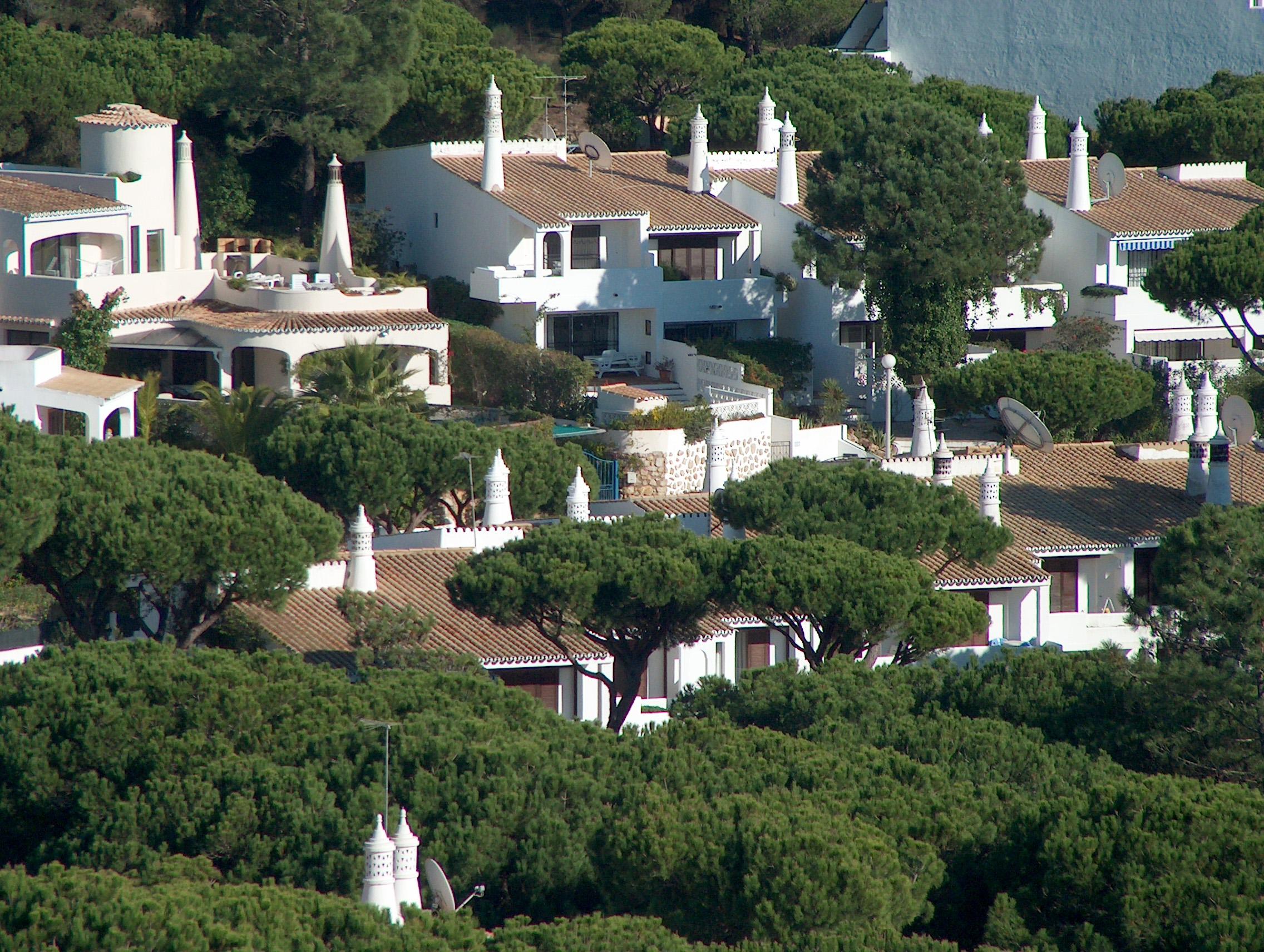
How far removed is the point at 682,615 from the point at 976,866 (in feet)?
35.4

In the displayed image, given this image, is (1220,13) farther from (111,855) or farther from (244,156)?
(111,855)

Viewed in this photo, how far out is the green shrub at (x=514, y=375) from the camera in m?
55.9

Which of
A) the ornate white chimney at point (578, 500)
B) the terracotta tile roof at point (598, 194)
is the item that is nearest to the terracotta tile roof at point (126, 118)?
the terracotta tile roof at point (598, 194)

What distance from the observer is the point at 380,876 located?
2486cm

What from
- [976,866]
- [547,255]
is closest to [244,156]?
[547,255]

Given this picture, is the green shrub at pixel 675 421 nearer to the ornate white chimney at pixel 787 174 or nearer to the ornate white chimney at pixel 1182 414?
the ornate white chimney at pixel 1182 414

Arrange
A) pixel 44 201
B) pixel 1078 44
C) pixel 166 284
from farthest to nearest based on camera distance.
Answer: pixel 1078 44, pixel 166 284, pixel 44 201

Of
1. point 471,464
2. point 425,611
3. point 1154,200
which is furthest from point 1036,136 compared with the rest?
point 425,611

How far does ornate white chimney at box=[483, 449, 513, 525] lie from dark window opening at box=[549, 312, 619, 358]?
1847 cm

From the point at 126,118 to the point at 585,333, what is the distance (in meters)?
12.4

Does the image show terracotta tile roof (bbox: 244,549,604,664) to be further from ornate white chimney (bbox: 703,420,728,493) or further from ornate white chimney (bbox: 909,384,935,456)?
ornate white chimney (bbox: 909,384,935,456)

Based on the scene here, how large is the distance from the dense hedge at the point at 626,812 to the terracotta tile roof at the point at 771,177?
3153 centimetres

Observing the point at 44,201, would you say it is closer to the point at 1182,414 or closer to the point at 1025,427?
the point at 1025,427

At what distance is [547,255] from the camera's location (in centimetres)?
6288
